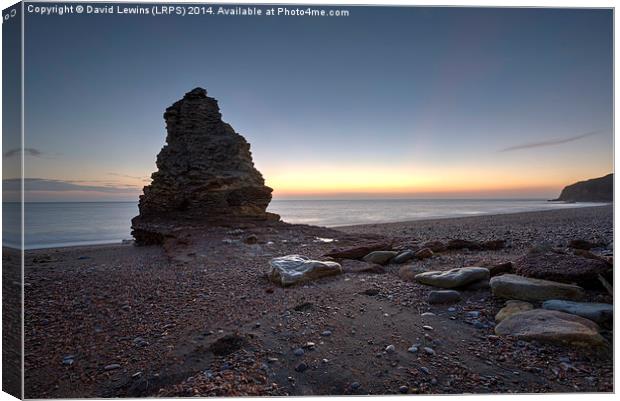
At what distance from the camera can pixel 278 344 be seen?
277cm

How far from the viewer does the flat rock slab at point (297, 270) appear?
13.7ft

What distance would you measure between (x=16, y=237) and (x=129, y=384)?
1558mm

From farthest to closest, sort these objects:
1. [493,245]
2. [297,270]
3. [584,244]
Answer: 1. [493,245]
2. [584,244]
3. [297,270]

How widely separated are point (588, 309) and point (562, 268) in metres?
0.60

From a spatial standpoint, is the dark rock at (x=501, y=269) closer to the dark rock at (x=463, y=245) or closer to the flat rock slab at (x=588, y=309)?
the flat rock slab at (x=588, y=309)

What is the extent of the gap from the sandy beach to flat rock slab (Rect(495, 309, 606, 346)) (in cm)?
7

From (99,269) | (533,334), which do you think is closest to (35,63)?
(99,269)

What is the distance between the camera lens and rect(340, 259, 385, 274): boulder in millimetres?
4750

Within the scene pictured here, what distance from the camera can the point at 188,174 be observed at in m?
11.5

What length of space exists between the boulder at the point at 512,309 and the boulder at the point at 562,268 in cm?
53

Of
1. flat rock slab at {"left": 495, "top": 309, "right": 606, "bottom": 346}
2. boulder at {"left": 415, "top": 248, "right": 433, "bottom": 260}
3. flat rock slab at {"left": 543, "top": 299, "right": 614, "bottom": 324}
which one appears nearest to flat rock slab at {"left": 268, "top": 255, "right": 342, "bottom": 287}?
boulder at {"left": 415, "top": 248, "right": 433, "bottom": 260}

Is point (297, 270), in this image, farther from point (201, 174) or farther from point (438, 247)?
point (201, 174)

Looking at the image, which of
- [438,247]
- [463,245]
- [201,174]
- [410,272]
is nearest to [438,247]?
[438,247]

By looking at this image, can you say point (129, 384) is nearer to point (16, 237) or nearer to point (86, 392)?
point (86, 392)
